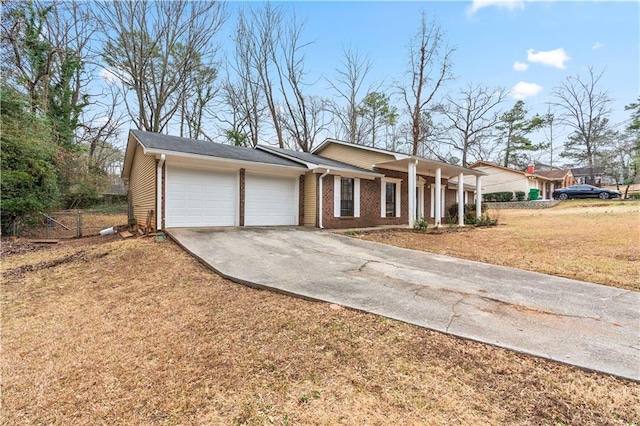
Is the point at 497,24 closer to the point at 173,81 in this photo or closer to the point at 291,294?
the point at 291,294

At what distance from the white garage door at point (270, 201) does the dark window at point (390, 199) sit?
4.62 m

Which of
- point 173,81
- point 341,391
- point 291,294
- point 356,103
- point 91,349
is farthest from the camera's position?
point 356,103

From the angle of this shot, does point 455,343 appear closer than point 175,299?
Yes

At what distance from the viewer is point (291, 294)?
4180 millimetres

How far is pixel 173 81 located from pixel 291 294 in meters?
21.3

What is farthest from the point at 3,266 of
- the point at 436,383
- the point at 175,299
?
the point at 436,383

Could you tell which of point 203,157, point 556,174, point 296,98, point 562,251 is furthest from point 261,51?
point 556,174

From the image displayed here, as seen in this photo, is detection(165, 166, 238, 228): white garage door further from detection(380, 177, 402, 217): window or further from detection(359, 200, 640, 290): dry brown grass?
detection(380, 177, 402, 217): window

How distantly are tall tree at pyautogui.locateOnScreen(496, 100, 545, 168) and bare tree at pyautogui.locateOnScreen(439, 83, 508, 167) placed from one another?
6.99 feet

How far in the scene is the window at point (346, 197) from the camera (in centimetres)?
1184

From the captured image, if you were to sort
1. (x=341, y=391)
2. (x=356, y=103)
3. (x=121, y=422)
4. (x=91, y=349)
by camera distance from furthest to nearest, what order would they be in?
(x=356, y=103), (x=91, y=349), (x=341, y=391), (x=121, y=422)

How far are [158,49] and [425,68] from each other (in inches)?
716

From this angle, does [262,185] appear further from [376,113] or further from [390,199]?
[376,113]

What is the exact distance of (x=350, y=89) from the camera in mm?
24859
